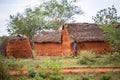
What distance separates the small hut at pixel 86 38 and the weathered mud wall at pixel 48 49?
331cm

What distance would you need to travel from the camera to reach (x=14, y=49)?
3206 centimetres

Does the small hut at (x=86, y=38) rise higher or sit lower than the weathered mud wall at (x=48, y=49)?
higher

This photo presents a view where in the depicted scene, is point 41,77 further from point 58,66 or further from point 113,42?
point 113,42

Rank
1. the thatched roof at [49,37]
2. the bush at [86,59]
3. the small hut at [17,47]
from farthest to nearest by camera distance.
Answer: the thatched roof at [49,37] < the small hut at [17,47] < the bush at [86,59]

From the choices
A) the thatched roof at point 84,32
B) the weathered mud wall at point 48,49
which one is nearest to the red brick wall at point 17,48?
the thatched roof at point 84,32

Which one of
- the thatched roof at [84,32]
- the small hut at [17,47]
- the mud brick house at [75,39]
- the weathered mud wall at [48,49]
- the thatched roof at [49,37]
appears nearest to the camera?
the small hut at [17,47]

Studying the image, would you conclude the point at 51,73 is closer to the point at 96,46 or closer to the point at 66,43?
the point at 96,46

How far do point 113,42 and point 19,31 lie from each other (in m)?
32.6

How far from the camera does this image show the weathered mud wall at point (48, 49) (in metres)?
39.7

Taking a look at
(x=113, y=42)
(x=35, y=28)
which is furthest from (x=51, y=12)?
(x=113, y=42)

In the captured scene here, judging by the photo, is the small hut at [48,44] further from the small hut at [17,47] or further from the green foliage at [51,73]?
the green foliage at [51,73]

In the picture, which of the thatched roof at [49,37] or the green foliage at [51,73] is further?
the thatched roof at [49,37]

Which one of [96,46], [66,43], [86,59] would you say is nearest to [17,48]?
[66,43]

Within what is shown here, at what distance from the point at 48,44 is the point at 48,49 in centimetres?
85
